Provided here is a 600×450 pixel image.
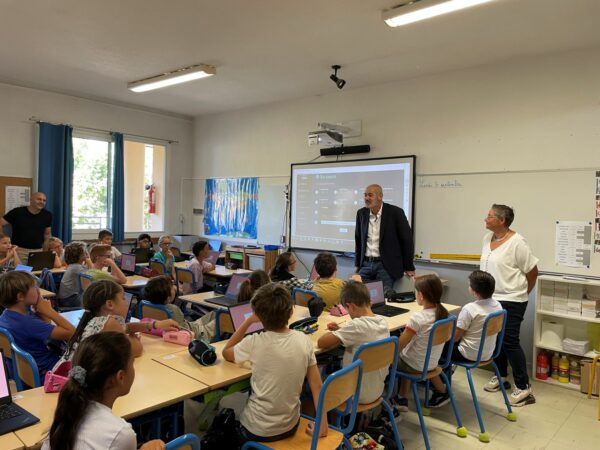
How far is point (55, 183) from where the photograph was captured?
22.0ft

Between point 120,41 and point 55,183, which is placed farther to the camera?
point 55,183

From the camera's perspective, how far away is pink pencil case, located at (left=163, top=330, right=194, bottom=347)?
8.24 feet

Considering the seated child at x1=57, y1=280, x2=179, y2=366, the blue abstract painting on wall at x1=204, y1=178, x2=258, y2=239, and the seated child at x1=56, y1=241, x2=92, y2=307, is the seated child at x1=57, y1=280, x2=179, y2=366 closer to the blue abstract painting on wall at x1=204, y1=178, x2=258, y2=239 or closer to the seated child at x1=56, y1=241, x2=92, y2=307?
the seated child at x1=56, y1=241, x2=92, y2=307

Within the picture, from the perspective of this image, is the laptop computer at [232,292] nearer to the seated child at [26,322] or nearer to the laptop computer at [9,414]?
the seated child at [26,322]

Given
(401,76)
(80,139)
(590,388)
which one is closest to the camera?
(590,388)

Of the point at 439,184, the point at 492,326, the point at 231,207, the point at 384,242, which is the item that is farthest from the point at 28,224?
the point at 492,326

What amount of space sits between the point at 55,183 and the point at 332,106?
4313mm

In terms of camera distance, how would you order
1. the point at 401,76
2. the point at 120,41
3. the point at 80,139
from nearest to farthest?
1. the point at 120,41
2. the point at 401,76
3. the point at 80,139

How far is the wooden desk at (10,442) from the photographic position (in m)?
1.40

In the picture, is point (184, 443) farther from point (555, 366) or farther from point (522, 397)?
point (555, 366)

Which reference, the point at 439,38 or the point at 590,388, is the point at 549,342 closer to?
the point at 590,388

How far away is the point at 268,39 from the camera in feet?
14.4

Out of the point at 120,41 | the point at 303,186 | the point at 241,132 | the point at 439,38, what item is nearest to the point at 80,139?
the point at 241,132

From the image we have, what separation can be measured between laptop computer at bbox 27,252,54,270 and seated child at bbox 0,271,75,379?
267 cm
